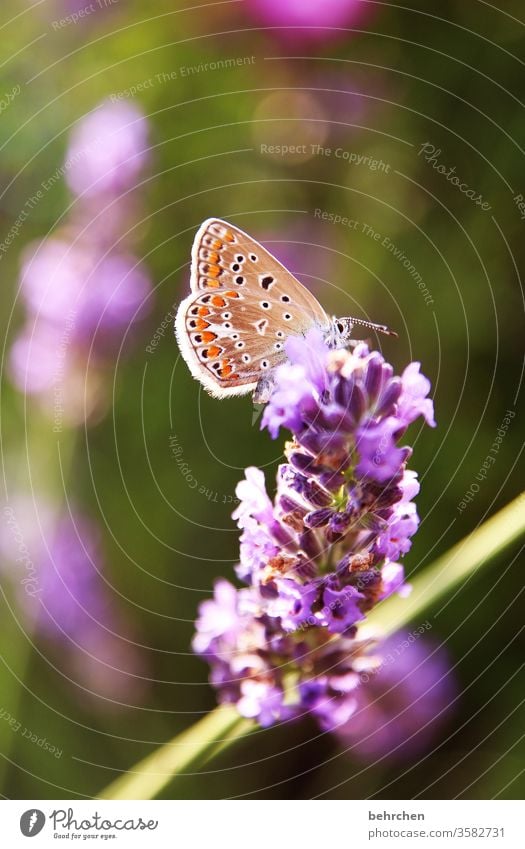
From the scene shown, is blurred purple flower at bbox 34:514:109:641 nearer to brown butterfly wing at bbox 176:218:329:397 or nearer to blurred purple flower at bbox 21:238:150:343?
blurred purple flower at bbox 21:238:150:343

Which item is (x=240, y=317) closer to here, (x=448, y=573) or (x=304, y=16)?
(x=448, y=573)

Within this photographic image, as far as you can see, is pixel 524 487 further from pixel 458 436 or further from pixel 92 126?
pixel 92 126

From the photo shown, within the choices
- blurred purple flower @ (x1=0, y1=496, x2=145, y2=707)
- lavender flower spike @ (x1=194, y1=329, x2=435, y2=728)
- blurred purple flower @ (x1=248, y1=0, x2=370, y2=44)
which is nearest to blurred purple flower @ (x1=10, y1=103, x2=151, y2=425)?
blurred purple flower @ (x1=0, y1=496, x2=145, y2=707)

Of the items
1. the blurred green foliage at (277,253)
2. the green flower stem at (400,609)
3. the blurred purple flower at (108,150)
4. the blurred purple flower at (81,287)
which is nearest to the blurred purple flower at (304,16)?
the blurred green foliage at (277,253)

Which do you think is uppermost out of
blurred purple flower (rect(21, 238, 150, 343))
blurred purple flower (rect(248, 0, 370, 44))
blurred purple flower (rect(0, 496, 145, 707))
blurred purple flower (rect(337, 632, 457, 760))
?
blurred purple flower (rect(248, 0, 370, 44))

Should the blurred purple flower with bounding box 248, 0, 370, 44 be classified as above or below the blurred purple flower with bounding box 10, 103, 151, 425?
above

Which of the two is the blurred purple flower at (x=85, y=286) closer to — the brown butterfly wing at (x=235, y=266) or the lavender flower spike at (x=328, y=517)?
the brown butterfly wing at (x=235, y=266)

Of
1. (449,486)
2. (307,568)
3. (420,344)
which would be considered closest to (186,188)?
(420,344)

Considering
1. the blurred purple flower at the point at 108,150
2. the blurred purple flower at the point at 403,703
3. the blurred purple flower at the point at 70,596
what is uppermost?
the blurred purple flower at the point at 108,150
